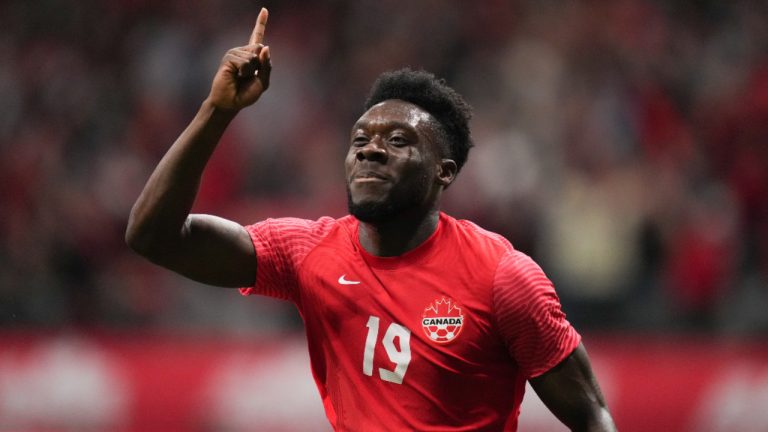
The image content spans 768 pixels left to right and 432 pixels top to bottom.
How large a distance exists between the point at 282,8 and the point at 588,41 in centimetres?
282

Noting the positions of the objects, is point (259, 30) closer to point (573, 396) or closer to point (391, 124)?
point (391, 124)

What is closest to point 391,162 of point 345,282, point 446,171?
point 446,171

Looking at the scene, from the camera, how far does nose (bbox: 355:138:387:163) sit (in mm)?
3820

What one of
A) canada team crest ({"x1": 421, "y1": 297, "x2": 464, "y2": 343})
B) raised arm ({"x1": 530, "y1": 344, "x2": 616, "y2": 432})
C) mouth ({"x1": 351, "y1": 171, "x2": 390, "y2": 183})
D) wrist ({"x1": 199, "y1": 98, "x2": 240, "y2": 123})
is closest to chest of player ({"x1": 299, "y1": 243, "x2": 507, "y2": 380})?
canada team crest ({"x1": 421, "y1": 297, "x2": 464, "y2": 343})

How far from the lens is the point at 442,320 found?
12.4 feet

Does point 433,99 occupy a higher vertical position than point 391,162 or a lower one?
higher

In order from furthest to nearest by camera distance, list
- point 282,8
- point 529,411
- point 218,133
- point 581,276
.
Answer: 1. point 282,8
2. point 581,276
3. point 529,411
4. point 218,133

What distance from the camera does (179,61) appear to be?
9992 millimetres

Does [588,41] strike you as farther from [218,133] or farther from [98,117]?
[218,133]

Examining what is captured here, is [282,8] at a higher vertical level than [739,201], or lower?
higher

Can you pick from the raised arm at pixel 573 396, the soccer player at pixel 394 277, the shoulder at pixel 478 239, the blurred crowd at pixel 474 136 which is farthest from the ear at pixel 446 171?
the blurred crowd at pixel 474 136

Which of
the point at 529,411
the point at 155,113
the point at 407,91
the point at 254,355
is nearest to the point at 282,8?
the point at 155,113

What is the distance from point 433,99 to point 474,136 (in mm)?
4748

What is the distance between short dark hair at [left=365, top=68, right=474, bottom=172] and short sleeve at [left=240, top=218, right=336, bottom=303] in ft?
1.64
